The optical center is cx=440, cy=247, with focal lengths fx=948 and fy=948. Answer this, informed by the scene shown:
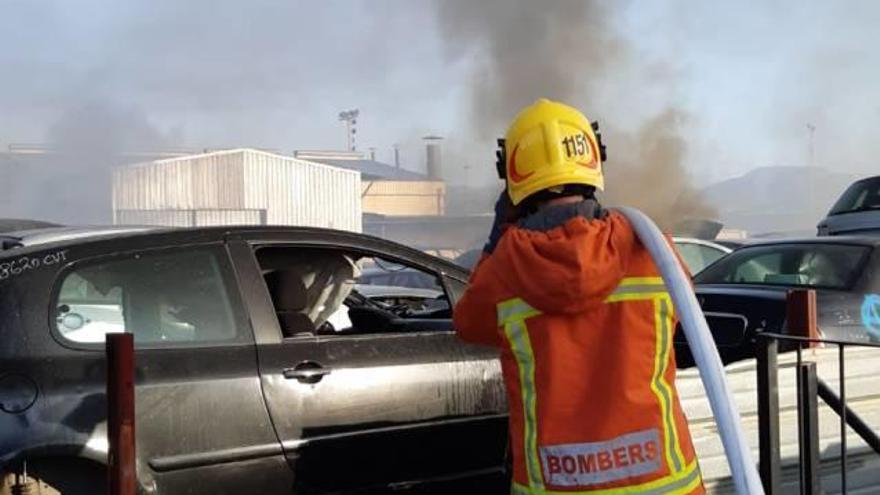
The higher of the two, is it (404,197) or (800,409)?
(404,197)

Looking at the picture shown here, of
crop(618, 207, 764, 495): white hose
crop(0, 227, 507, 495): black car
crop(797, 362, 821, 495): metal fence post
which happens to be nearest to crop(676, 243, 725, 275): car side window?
crop(0, 227, 507, 495): black car

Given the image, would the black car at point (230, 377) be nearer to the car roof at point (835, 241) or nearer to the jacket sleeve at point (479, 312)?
the jacket sleeve at point (479, 312)

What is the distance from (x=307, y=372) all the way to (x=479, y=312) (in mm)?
1573

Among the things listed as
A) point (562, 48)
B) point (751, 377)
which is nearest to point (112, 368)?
point (751, 377)

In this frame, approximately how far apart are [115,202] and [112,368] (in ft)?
85.8

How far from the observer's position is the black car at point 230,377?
295 centimetres

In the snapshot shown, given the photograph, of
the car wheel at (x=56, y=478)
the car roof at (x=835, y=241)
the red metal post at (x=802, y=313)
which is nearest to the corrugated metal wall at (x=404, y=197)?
the car roof at (x=835, y=241)

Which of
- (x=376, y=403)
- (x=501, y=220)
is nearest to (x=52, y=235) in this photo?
(x=376, y=403)

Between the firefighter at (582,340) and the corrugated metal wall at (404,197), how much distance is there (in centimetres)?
4237

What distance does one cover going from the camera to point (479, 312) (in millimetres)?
1955

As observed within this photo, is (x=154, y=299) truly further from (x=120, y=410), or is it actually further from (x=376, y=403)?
(x=120, y=410)

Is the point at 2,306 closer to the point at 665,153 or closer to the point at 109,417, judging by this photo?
the point at 109,417

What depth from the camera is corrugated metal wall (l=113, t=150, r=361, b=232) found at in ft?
92.0

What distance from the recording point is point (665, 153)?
2889cm
